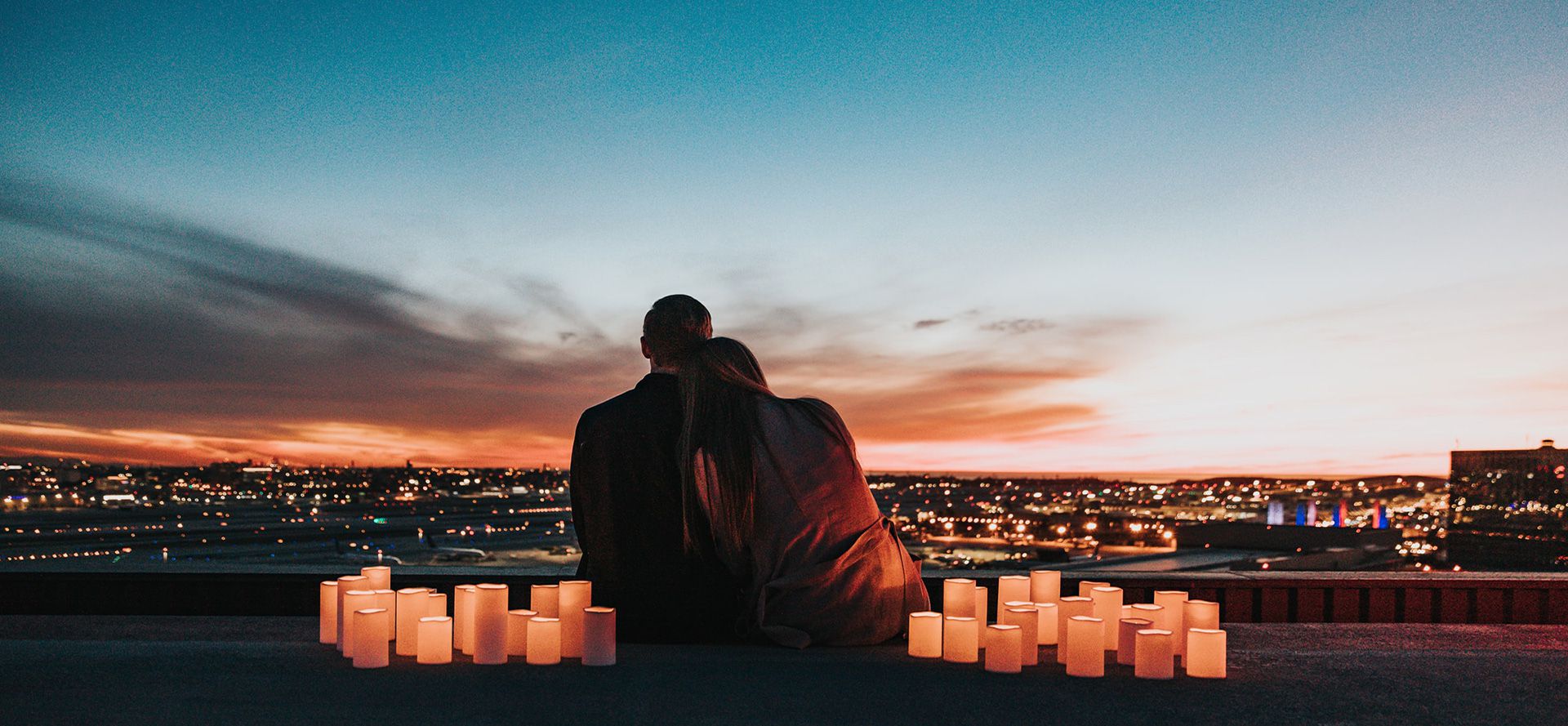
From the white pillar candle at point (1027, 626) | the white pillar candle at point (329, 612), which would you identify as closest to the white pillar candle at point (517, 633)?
the white pillar candle at point (329, 612)

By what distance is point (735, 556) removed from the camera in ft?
12.7

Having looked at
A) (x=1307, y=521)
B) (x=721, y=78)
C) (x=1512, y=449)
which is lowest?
(x=1307, y=521)

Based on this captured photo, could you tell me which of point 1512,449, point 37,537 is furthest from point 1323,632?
point 1512,449

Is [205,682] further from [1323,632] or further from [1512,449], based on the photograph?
[1512,449]

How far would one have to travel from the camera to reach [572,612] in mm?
3672

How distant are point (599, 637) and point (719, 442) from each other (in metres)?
0.82

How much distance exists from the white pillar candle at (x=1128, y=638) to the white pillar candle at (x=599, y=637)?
1.71m

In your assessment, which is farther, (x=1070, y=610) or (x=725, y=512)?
(x=1070, y=610)

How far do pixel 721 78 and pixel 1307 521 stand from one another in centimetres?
6359

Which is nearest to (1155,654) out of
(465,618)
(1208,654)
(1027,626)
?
(1208,654)

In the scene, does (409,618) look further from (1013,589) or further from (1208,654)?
(1208,654)

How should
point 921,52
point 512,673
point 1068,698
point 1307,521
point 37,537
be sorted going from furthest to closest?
point 1307,521 < point 37,537 < point 921,52 < point 512,673 < point 1068,698

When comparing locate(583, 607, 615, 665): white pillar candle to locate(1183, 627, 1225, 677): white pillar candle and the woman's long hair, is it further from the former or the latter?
locate(1183, 627, 1225, 677): white pillar candle

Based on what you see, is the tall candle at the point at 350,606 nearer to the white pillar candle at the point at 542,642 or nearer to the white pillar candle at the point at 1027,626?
the white pillar candle at the point at 542,642
